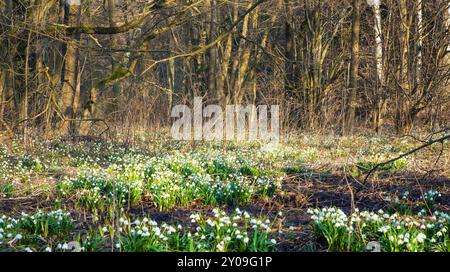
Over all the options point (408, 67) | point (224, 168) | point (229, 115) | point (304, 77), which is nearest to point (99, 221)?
point (224, 168)

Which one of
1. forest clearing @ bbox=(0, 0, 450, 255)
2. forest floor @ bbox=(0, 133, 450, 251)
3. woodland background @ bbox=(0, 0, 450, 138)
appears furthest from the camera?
woodland background @ bbox=(0, 0, 450, 138)

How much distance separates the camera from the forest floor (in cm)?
421

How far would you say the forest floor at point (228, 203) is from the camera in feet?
13.8

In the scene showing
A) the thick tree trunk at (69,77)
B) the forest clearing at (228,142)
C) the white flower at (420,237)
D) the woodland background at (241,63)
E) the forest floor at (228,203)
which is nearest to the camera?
the white flower at (420,237)

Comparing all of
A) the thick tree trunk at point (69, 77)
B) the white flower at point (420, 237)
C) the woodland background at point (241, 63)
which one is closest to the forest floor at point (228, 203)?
the white flower at point (420, 237)

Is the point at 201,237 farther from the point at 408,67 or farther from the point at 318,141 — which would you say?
the point at 408,67

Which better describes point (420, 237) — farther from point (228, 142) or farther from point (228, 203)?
point (228, 142)

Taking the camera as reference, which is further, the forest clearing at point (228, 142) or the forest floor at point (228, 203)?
the forest clearing at point (228, 142)

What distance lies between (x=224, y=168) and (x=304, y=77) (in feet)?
33.4

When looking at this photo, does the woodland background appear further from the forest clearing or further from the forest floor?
the forest floor

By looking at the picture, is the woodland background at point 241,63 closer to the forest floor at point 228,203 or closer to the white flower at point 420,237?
the forest floor at point 228,203

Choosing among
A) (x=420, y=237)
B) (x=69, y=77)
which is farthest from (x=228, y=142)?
(x=420, y=237)

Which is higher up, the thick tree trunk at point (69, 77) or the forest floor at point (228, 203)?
the thick tree trunk at point (69, 77)

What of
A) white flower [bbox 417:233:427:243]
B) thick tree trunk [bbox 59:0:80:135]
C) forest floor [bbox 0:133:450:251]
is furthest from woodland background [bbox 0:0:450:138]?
white flower [bbox 417:233:427:243]
